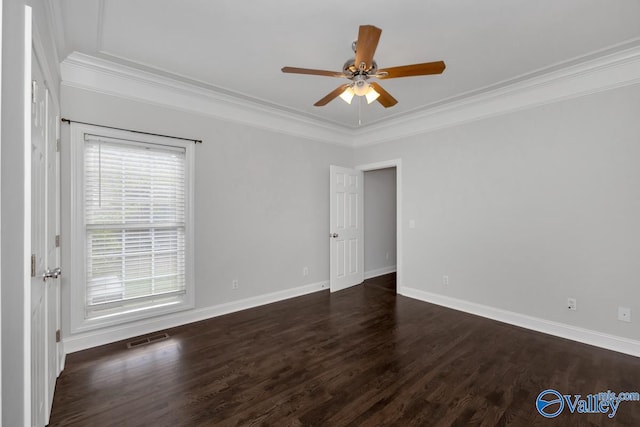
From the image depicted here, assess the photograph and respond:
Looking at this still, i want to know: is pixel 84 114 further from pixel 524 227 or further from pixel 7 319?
pixel 524 227

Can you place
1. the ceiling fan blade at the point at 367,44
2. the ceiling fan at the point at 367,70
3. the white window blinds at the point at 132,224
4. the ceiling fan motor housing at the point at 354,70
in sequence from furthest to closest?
the white window blinds at the point at 132,224, the ceiling fan motor housing at the point at 354,70, the ceiling fan at the point at 367,70, the ceiling fan blade at the point at 367,44

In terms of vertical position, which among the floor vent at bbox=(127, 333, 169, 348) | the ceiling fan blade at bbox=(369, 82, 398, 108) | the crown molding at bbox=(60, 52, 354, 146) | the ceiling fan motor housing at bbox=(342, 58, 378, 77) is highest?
the crown molding at bbox=(60, 52, 354, 146)

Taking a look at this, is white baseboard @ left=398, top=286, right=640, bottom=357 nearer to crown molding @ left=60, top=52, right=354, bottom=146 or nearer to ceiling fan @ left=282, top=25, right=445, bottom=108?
ceiling fan @ left=282, top=25, right=445, bottom=108

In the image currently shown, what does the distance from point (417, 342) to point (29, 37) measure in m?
3.44

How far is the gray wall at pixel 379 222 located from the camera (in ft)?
18.9

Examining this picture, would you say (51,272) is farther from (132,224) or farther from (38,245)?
(132,224)

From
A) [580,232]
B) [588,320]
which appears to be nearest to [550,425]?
[588,320]

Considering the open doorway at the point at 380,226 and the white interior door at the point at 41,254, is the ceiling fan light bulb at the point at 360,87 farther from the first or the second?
the open doorway at the point at 380,226

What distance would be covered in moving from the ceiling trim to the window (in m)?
0.49

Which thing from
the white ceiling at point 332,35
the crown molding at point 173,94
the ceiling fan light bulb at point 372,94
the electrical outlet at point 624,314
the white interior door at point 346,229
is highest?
the white ceiling at point 332,35

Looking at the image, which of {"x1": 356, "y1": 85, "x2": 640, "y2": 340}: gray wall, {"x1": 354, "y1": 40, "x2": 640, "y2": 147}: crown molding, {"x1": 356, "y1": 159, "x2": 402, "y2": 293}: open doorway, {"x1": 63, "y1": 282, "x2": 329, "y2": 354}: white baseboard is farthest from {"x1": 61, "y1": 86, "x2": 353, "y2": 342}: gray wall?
{"x1": 356, "y1": 85, "x2": 640, "y2": 340}: gray wall

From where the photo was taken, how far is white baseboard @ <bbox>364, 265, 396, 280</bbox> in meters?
5.71

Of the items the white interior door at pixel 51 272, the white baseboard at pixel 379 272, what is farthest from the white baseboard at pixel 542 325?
the white interior door at pixel 51 272

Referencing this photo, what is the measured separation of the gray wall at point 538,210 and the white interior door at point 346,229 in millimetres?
1051
